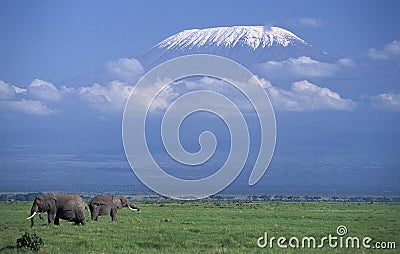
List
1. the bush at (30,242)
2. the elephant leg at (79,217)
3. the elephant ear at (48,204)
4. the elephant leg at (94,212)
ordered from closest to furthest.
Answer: the bush at (30,242) → the elephant ear at (48,204) → the elephant leg at (79,217) → the elephant leg at (94,212)

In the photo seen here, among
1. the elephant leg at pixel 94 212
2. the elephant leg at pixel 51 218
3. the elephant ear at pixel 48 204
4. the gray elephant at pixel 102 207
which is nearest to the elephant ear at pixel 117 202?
the gray elephant at pixel 102 207

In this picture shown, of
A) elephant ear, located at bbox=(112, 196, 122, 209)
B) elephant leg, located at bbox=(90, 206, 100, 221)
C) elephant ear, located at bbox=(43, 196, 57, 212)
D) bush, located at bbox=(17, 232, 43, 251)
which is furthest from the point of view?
elephant ear, located at bbox=(112, 196, 122, 209)

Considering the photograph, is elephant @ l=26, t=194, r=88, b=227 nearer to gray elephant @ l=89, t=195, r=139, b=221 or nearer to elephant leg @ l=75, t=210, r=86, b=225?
elephant leg @ l=75, t=210, r=86, b=225

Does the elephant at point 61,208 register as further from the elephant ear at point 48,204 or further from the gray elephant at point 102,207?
the gray elephant at point 102,207

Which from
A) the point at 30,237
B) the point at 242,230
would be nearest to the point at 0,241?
the point at 30,237

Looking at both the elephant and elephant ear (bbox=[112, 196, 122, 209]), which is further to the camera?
elephant ear (bbox=[112, 196, 122, 209])

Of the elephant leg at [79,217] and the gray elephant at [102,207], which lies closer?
the elephant leg at [79,217]

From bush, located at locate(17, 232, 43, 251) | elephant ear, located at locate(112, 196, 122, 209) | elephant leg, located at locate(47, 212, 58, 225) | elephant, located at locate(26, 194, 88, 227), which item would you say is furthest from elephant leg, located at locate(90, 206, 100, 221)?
bush, located at locate(17, 232, 43, 251)

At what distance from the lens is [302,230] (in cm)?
3472

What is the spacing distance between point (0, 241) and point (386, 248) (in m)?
14.5

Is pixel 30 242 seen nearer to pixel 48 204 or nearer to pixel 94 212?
pixel 48 204

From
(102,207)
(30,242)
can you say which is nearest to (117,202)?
(102,207)

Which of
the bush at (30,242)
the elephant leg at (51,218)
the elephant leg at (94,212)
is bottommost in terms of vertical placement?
the bush at (30,242)

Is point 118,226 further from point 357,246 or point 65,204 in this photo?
point 357,246
